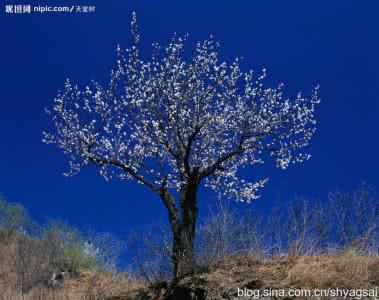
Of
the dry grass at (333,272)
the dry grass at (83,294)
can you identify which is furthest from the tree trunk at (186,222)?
the dry grass at (333,272)

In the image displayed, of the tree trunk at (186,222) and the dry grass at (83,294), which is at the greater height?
the tree trunk at (186,222)

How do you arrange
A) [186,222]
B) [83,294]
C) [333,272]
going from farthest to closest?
[186,222], [83,294], [333,272]

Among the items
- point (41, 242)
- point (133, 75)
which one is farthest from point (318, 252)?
point (41, 242)

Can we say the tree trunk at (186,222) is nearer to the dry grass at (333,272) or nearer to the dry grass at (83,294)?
the dry grass at (83,294)

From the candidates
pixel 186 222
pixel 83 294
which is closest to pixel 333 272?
pixel 186 222

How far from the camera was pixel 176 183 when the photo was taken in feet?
60.5

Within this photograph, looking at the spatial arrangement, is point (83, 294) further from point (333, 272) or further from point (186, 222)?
point (333, 272)

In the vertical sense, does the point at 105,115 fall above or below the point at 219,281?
above

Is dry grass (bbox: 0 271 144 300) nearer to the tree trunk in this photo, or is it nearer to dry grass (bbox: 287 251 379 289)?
the tree trunk

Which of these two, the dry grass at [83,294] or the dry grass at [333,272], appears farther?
the dry grass at [83,294]

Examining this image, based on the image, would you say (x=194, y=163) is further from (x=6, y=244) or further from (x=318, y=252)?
(x=6, y=244)

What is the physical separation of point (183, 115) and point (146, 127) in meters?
1.51

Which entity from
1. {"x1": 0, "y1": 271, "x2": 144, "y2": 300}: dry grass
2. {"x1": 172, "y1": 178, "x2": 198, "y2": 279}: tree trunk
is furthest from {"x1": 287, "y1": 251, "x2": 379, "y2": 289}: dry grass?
{"x1": 0, "y1": 271, "x2": 144, "y2": 300}: dry grass

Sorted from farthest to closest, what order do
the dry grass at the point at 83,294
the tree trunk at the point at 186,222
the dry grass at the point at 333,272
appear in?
1. the tree trunk at the point at 186,222
2. the dry grass at the point at 83,294
3. the dry grass at the point at 333,272
